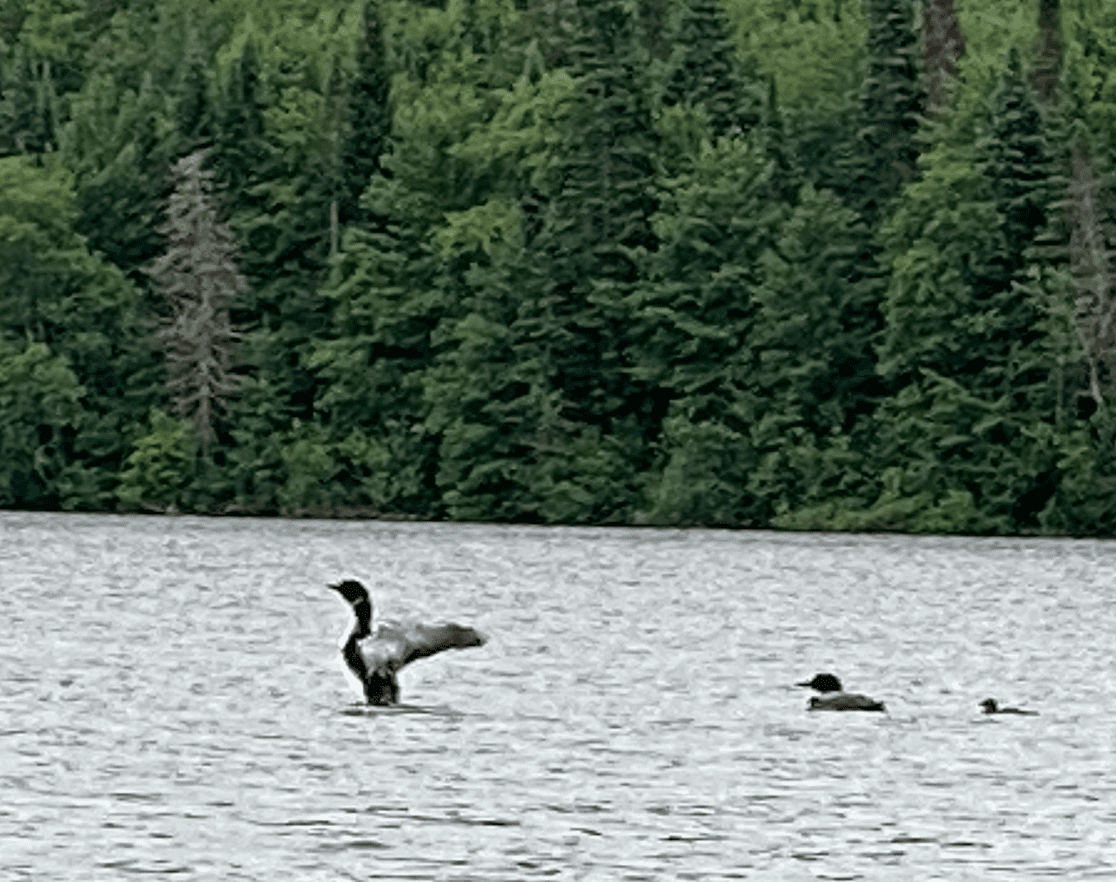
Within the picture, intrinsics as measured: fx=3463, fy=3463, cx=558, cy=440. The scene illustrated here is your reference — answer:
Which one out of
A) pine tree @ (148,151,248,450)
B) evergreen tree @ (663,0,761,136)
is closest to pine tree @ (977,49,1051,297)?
evergreen tree @ (663,0,761,136)

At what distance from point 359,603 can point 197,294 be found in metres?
73.0

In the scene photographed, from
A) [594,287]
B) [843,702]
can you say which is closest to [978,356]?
[594,287]

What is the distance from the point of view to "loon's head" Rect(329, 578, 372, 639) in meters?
35.3

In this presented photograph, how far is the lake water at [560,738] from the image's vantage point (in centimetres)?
2498

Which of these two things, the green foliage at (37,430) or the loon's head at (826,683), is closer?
the loon's head at (826,683)

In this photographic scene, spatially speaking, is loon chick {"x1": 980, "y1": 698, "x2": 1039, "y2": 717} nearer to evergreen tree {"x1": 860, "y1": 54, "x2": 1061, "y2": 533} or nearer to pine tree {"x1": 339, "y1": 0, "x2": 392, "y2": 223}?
evergreen tree {"x1": 860, "y1": 54, "x2": 1061, "y2": 533}

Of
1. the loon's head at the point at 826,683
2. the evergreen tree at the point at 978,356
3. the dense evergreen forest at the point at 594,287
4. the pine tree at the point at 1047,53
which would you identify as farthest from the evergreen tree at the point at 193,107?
the loon's head at the point at 826,683

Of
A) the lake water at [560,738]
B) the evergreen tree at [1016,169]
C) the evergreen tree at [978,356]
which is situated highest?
the evergreen tree at [1016,169]

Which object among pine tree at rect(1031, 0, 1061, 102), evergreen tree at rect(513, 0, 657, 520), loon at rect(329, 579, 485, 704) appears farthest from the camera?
pine tree at rect(1031, 0, 1061, 102)

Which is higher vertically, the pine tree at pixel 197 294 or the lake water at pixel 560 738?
the pine tree at pixel 197 294

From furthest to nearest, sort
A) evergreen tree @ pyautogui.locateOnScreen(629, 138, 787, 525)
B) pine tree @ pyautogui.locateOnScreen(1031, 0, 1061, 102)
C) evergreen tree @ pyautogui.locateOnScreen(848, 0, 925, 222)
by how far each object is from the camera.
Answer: evergreen tree @ pyautogui.locateOnScreen(848, 0, 925, 222) → pine tree @ pyautogui.locateOnScreen(1031, 0, 1061, 102) → evergreen tree @ pyautogui.locateOnScreen(629, 138, 787, 525)

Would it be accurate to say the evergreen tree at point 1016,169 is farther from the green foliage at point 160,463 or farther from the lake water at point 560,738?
the lake water at point 560,738

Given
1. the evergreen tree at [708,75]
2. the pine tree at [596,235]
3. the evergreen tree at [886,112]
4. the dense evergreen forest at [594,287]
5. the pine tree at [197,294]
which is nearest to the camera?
the dense evergreen forest at [594,287]

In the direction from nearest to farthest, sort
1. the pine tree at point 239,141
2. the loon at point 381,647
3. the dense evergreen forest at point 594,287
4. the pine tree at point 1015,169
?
the loon at point 381,647 → the pine tree at point 1015,169 → the dense evergreen forest at point 594,287 → the pine tree at point 239,141
